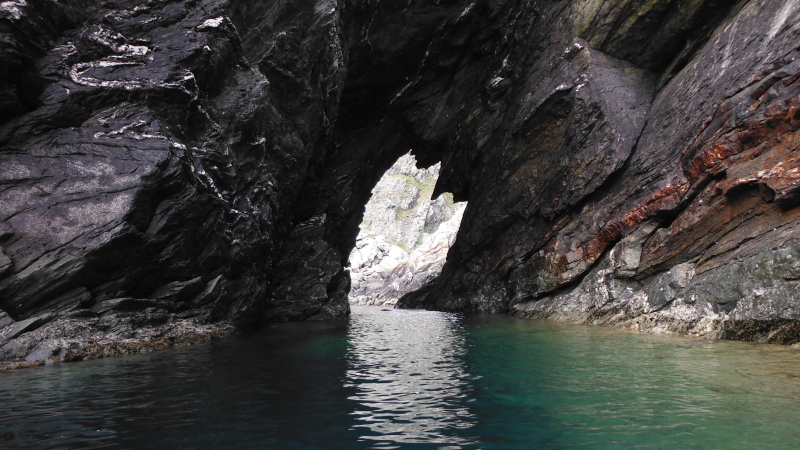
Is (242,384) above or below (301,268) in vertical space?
below

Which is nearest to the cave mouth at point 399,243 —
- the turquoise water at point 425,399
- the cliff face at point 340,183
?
the cliff face at point 340,183

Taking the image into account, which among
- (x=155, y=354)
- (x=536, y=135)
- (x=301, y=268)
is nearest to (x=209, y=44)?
(x=155, y=354)

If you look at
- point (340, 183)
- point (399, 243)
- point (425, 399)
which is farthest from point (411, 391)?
point (399, 243)

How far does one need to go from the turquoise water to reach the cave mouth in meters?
43.9

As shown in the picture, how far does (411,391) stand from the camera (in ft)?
31.9

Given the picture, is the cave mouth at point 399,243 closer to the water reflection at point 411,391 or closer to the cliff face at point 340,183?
the cliff face at point 340,183

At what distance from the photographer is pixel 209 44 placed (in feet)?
73.6

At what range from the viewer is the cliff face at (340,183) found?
1577 cm

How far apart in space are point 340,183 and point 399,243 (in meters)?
116

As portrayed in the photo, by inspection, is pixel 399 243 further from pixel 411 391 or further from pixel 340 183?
pixel 411 391

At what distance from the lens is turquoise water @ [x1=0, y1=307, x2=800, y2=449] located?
664 cm

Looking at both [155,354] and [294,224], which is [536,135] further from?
[155,354]

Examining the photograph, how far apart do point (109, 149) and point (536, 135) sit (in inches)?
1019

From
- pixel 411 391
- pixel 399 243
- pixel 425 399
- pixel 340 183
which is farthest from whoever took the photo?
pixel 399 243
